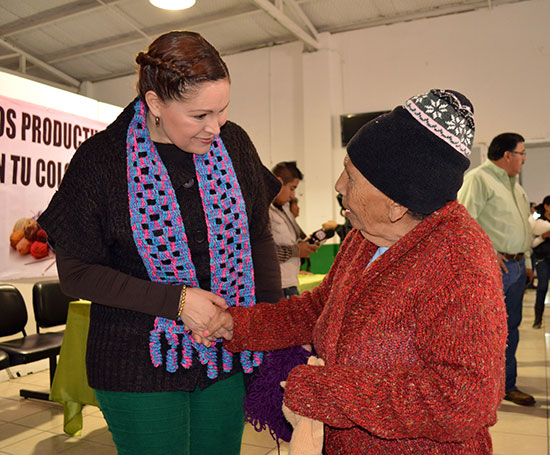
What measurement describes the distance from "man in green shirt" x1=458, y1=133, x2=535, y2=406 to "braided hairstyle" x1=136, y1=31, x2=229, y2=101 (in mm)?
2777

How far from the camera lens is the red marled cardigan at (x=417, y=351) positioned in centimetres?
86

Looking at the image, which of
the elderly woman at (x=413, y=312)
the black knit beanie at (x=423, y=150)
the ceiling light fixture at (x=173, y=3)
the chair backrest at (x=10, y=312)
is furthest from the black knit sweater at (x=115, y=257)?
the ceiling light fixture at (x=173, y=3)

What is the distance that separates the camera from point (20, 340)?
3816 millimetres

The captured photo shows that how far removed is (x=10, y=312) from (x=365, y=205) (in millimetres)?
3516

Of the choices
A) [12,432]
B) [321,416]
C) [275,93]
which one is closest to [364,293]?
[321,416]

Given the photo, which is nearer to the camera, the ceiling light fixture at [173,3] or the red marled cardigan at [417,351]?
Answer: the red marled cardigan at [417,351]

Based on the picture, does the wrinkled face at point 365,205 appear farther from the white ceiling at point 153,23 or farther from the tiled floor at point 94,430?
the white ceiling at point 153,23

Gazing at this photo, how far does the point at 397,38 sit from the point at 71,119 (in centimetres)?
527

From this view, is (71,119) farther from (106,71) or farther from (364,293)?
(106,71)

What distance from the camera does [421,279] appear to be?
0.96 metres

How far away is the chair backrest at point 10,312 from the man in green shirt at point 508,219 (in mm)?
3244

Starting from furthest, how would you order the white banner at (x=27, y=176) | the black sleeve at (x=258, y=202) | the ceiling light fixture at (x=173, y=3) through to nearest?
the ceiling light fixture at (x=173, y=3), the white banner at (x=27, y=176), the black sleeve at (x=258, y=202)

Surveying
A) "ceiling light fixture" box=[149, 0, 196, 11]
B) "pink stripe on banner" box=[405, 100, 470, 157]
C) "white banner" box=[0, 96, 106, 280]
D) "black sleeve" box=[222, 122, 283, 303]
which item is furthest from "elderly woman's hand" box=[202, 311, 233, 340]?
"ceiling light fixture" box=[149, 0, 196, 11]

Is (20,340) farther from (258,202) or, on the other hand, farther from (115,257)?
(258,202)
